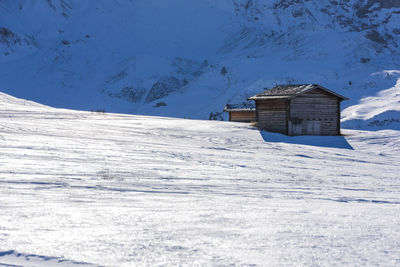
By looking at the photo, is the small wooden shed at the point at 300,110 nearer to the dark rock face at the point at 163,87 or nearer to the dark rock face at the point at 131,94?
the dark rock face at the point at 163,87

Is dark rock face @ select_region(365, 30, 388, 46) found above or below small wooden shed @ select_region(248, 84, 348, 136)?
above

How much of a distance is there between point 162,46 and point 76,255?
84962mm

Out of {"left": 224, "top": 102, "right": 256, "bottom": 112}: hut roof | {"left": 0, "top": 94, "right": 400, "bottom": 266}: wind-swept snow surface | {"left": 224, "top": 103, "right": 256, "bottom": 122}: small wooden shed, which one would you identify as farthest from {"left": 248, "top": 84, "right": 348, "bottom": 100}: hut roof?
{"left": 0, "top": 94, "right": 400, "bottom": 266}: wind-swept snow surface

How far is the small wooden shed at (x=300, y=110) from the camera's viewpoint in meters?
32.1

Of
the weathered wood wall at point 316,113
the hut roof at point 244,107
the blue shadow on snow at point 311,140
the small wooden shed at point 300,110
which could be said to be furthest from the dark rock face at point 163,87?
the blue shadow on snow at point 311,140

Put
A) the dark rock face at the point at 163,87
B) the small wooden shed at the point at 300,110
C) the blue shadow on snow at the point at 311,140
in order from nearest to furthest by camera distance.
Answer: the blue shadow on snow at the point at 311,140
the small wooden shed at the point at 300,110
the dark rock face at the point at 163,87

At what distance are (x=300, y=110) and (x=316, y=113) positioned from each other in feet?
5.29

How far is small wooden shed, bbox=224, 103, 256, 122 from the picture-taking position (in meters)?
43.0

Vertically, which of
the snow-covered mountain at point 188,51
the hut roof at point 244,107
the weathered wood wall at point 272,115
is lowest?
the weathered wood wall at point 272,115

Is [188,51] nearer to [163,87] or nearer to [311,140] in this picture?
[163,87]

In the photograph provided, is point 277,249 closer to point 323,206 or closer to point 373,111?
point 323,206

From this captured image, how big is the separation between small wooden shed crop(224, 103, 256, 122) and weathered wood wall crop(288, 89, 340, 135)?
9.95 m

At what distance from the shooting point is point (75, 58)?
272 ft

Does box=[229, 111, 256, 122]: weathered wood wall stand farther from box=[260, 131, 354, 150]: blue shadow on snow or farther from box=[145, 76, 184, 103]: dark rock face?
box=[145, 76, 184, 103]: dark rock face
